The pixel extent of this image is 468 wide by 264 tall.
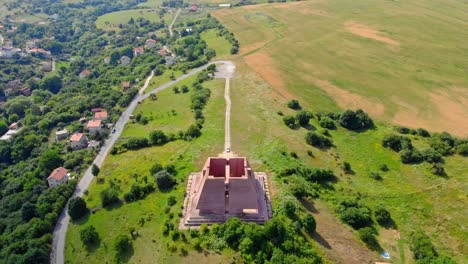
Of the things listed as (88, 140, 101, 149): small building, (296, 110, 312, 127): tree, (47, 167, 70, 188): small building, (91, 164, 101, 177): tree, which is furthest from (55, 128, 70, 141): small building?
(296, 110, 312, 127): tree

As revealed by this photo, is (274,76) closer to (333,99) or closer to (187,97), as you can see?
(333,99)

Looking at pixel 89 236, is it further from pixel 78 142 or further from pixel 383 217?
pixel 383 217

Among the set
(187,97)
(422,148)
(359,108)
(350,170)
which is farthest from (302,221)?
(187,97)

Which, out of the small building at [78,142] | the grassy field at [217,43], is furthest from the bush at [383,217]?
the grassy field at [217,43]

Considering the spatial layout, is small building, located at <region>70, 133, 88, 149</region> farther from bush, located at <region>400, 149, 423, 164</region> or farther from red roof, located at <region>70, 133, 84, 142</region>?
bush, located at <region>400, 149, 423, 164</region>

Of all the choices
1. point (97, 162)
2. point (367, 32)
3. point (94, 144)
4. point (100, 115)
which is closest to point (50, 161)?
point (97, 162)

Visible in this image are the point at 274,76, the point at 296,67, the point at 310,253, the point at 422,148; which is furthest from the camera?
the point at 296,67
